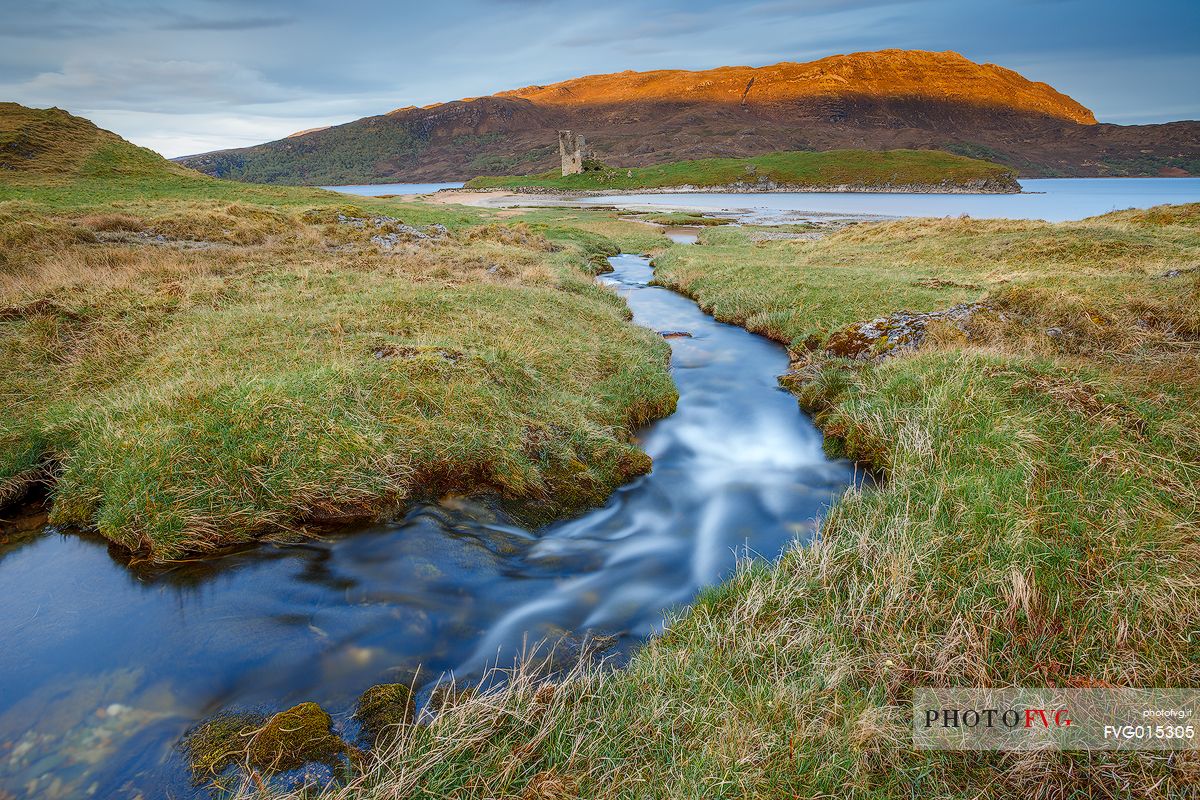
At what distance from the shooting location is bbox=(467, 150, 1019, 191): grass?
162750mm

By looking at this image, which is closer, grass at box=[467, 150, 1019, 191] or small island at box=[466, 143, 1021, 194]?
small island at box=[466, 143, 1021, 194]

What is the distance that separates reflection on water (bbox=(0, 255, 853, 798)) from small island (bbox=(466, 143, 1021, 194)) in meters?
158

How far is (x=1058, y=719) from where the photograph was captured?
456 cm

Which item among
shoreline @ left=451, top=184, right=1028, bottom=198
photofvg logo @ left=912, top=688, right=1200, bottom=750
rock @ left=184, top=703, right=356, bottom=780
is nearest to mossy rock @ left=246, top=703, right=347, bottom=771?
rock @ left=184, top=703, right=356, bottom=780

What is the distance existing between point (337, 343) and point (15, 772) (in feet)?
27.6

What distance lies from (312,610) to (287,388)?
13.9 ft

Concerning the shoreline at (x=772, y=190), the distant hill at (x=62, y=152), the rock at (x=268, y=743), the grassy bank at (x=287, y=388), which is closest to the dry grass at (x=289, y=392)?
the grassy bank at (x=287, y=388)

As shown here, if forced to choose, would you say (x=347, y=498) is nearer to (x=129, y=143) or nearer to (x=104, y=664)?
(x=104, y=664)

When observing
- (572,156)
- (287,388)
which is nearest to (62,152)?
(287,388)

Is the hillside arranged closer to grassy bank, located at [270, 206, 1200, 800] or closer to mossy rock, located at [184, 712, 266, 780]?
mossy rock, located at [184, 712, 266, 780]

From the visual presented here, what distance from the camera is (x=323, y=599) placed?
6.73m

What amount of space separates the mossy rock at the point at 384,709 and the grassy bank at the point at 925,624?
35 cm

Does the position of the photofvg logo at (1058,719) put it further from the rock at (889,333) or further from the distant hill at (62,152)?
the distant hill at (62,152)

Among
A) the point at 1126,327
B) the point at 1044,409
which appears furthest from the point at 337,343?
the point at 1126,327
